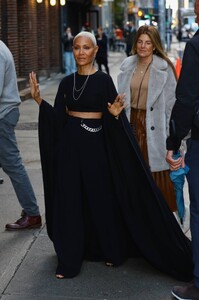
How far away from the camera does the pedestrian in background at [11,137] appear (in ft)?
19.5

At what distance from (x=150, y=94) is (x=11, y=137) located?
126 cm

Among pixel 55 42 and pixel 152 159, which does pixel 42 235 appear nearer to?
pixel 152 159

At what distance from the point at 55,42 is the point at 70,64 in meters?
2.34

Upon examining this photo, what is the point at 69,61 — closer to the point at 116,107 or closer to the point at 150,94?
the point at 150,94

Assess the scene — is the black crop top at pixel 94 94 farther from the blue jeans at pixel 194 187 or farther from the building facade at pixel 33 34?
the building facade at pixel 33 34

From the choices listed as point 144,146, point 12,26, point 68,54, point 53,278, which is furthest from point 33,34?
point 53,278

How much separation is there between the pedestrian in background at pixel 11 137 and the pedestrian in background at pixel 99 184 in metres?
0.73

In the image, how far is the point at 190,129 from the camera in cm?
439

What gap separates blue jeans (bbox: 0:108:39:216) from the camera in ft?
19.8

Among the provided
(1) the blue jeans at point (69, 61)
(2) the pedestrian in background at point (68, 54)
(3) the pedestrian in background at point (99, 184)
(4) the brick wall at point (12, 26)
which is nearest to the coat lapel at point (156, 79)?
(3) the pedestrian in background at point (99, 184)

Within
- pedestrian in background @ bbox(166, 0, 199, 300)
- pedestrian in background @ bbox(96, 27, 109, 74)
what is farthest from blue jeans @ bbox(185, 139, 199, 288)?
pedestrian in background @ bbox(96, 27, 109, 74)

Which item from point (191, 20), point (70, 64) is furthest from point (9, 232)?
point (191, 20)

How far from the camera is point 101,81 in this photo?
17.0 feet

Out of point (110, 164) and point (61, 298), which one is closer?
point (61, 298)
